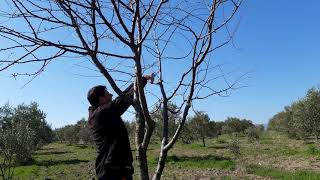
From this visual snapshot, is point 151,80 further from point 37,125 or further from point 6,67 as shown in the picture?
point 37,125

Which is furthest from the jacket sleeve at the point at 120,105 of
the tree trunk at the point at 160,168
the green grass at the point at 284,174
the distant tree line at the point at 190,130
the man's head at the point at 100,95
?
the distant tree line at the point at 190,130

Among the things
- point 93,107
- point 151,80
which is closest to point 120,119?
point 93,107

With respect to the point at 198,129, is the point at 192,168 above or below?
below

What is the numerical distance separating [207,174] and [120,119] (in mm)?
16719

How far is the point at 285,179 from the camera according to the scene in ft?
54.8

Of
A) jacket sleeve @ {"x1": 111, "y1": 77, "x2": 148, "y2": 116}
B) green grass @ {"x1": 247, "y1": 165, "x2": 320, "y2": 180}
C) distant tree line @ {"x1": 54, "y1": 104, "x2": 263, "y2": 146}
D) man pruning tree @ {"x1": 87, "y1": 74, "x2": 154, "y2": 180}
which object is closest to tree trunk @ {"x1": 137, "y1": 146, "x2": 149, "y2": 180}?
jacket sleeve @ {"x1": 111, "y1": 77, "x2": 148, "y2": 116}

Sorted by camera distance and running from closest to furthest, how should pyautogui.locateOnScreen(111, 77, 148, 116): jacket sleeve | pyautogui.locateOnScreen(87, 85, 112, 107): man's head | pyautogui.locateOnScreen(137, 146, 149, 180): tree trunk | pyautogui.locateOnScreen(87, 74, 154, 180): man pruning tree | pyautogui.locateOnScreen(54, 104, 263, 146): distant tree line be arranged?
pyautogui.locateOnScreen(137, 146, 149, 180): tree trunk → pyautogui.locateOnScreen(111, 77, 148, 116): jacket sleeve → pyautogui.locateOnScreen(87, 74, 154, 180): man pruning tree → pyautogui.locateOnScreen(87, 85, 112, 107): man's head → pyautogui.locateOnScreen(54, 104, 263, 146): distant tree line

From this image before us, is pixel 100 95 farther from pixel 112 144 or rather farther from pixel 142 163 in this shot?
pixel 142 163

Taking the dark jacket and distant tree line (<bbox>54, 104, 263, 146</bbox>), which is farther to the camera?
distant tree line (<bbox>54, 104, 263, 146</bbox>)

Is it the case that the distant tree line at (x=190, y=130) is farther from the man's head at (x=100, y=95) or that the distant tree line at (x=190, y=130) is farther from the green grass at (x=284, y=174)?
the man's head at (x=100, y=95)

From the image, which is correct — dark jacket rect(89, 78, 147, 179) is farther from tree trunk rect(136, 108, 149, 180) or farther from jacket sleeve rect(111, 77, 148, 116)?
tree trunk rect(136, 108, 149, 180)

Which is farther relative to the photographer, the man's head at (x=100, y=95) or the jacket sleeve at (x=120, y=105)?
the man's head at (x=100, y=95)

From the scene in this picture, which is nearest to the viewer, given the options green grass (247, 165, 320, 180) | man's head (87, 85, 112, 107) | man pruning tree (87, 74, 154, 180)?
man pruning tree (87, 74, 154, 180)

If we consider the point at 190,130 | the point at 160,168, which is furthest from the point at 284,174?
the point at 190,130
